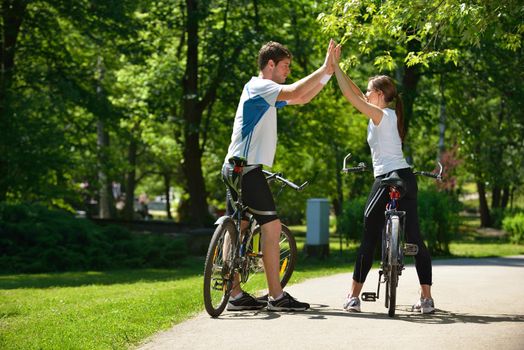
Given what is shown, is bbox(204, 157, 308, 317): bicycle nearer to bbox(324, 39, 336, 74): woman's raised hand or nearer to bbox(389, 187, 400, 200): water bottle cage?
bbox(389, 187, 400, 200): water bottle cage

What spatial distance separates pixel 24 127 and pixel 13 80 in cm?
233

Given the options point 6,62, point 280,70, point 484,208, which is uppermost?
point 6,62

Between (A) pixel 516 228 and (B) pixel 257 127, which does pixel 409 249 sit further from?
(A) pixel 516 228

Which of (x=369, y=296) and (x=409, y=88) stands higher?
(x=409, y=88)

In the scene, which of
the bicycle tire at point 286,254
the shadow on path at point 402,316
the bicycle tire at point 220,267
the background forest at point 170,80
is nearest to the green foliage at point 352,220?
the background forest at point 170,80

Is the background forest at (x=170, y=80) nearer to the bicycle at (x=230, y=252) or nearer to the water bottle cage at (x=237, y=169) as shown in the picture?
the bicycle at (x=230, y=252)

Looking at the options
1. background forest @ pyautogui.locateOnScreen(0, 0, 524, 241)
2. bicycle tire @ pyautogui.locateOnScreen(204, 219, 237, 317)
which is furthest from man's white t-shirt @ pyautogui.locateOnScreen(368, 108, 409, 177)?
background forest @ pyautogui.locateOnScreen(0, 0, 524, 241)

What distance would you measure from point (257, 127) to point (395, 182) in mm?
1205

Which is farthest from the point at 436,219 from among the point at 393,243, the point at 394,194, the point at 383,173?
the point at 393,243

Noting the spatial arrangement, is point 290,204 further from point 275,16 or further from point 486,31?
point 486,31

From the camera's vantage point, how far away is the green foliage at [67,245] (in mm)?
16562

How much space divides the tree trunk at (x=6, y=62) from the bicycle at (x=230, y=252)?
569 inches

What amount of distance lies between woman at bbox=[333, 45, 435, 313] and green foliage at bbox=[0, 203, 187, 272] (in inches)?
395

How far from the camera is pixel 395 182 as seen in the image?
727 cm
